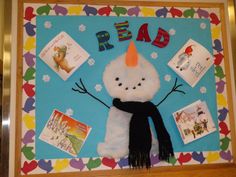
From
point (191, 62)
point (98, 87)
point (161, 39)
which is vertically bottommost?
point (98, 87)

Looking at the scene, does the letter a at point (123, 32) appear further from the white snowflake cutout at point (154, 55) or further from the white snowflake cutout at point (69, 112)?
the white snowflake cutout at point (69, 112)

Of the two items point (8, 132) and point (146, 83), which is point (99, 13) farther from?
point (8, 132)

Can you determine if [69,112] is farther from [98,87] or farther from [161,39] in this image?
[161,39]

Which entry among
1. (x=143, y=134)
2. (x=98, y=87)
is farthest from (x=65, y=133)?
(x=143, y=134)

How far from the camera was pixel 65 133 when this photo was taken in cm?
130

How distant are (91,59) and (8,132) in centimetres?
53

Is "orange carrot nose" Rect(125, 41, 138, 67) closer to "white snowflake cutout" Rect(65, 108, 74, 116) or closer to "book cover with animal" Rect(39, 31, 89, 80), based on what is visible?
"book cover with animal" Rect(39, 31, 89, 80)

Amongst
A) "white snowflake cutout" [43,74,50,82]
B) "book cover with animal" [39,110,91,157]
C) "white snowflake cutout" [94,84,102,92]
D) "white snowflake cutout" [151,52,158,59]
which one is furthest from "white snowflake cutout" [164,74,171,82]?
"white snowflake cutout" [43,74,50,82]

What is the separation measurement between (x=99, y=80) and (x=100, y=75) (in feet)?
0.09

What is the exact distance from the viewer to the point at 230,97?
1.43 metres

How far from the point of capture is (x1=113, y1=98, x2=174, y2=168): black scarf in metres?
1.30

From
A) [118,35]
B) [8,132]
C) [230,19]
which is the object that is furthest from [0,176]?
[230,19]

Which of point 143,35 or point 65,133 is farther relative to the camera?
point 143,35

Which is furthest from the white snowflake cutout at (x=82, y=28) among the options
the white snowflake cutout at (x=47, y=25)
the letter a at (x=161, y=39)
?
the letter a at (x=161, y=39)
